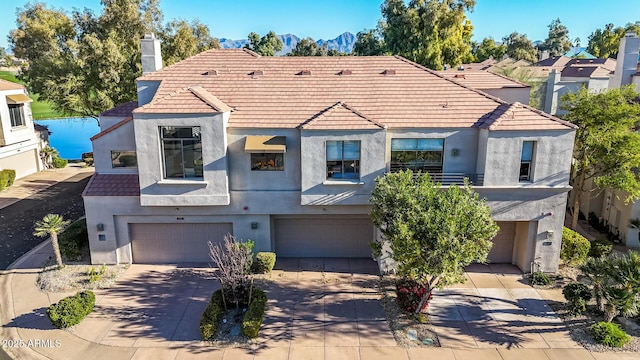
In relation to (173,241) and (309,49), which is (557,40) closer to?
(309,49)

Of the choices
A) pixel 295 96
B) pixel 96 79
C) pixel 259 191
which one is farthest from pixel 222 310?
pixel 96 79

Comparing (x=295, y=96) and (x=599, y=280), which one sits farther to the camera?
(x=295, y=96)

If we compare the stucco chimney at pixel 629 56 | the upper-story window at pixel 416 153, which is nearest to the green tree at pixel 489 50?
the stucco chimney at pixel 629 56

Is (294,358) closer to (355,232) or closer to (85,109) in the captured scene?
(355,232)

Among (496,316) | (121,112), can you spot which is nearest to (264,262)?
(496,316)

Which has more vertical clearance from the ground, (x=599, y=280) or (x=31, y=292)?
(x=599, y=280)

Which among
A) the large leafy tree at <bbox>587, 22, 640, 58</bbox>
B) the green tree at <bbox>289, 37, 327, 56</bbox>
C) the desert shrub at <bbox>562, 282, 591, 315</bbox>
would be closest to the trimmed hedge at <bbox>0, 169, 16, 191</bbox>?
the desert shrub at <bbox>562, 282, 591, 315</bbox>

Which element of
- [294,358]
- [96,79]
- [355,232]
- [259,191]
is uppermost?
[96,79]

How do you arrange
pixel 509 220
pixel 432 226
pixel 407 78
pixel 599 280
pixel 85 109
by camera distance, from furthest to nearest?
1. pixel 85 109
2. pixel 407 78
3. pixel 509 220
4. pixel 599 280
5. pixel 432 226
